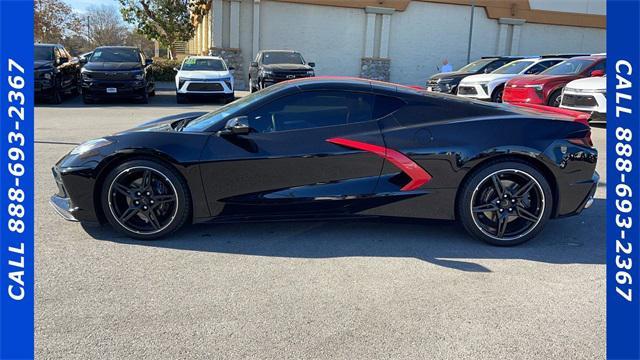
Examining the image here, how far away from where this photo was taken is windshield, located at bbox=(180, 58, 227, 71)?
55.3ft

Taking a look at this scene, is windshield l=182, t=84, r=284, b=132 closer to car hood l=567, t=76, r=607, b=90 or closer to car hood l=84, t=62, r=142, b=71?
car hood l=567, t=76, r=607, b=90

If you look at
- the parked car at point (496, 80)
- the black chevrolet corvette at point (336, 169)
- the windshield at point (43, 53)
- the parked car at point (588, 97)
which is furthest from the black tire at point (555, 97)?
the windshield at point (43, 53)

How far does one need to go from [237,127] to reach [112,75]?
1229 centimetres

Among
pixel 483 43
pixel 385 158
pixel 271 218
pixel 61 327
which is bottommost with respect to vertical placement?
pixel 61 327

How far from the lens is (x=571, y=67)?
13211 mm

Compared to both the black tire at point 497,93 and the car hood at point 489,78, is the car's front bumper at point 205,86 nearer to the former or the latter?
the car hood at point 489,78

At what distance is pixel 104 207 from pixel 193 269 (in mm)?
1069

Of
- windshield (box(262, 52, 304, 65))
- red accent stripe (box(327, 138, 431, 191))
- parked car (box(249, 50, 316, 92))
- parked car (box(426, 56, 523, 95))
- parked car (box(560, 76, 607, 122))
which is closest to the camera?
red accent stripe (box(327, 138, 431, 191))

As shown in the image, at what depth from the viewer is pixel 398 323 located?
10.1ft

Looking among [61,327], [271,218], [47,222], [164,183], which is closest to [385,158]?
[271,218]

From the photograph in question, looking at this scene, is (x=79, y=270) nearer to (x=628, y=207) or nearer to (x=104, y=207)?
(x=104, y=207)

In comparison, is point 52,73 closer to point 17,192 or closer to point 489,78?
point 489,78

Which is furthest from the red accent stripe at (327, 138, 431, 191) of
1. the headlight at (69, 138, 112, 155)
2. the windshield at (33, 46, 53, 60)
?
the windshield at (33, 46, 53, 60)

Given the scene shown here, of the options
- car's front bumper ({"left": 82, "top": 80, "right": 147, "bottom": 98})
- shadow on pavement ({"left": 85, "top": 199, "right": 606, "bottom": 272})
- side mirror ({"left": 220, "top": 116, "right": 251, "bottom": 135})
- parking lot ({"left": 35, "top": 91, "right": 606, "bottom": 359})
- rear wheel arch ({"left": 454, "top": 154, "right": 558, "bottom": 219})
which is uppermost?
car's front bumper ({"left": 82, "top": 80, "right": 147, "bottom": 98})
